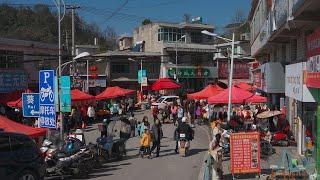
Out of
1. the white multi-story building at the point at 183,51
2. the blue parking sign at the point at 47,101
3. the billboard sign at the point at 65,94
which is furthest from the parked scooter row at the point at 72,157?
the white multi-story building at the point at 183,51

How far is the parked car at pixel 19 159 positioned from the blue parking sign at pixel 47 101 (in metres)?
3.89

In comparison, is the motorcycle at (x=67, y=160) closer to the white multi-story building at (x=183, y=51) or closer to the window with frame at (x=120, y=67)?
the window with frame at (x=120, y=67)

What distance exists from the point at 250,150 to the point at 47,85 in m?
7.99

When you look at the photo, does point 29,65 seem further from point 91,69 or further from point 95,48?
point 95,48

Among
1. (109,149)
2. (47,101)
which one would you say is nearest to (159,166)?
(109,149)

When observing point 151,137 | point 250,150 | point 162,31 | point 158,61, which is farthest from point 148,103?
point 250,150

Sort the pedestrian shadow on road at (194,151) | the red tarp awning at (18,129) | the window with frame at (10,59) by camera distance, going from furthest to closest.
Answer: the window with frame at (10,59), the pedestrian shadow on road at (194,151), the red tarp awning at (18,129)

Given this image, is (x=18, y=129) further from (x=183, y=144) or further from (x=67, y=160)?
(x=183, y=144)

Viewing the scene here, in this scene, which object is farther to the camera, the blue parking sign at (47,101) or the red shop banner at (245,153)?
the blue parking sign at (47,101)

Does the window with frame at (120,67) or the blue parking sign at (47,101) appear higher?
the window with frame at (120,67)

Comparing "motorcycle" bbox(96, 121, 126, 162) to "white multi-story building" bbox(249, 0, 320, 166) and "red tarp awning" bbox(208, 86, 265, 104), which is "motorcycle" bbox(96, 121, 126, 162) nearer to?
"red tarp awning" bbox(208, 86, 265, 104)

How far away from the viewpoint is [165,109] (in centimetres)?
4100

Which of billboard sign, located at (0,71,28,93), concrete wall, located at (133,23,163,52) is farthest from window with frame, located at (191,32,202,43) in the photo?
billboard sign, located at (0,71,28,93)

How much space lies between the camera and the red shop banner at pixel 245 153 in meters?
15.9
